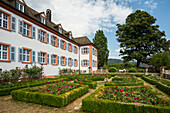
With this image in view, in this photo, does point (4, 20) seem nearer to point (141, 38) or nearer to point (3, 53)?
point (3, 53)

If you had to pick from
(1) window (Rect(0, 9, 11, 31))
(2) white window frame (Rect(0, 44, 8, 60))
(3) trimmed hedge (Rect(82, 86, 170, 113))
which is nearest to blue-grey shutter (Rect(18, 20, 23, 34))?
(1) window (Rect(0, 9, 11, 31))

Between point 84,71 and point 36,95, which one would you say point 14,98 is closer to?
point 36,95

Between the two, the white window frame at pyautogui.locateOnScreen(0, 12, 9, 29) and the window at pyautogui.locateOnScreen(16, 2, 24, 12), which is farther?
the window at pyautogui.locateOnScreen(16, 2, 24, 12)

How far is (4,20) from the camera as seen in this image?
991cm

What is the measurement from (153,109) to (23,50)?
1287cm

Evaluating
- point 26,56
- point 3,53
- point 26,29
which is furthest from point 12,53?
point 26,29

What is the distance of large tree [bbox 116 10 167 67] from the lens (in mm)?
27766

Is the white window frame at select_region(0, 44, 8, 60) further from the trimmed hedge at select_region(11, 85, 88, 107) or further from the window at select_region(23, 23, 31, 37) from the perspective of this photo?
the trimmed hedge at select_region(11, 85, 88, 107)

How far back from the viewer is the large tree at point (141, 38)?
27766 millimetres

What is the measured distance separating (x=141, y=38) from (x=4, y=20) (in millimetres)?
29978

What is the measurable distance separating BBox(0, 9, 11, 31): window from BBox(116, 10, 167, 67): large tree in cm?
2723

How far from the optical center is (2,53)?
955cm

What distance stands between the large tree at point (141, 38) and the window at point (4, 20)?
89.3 ft

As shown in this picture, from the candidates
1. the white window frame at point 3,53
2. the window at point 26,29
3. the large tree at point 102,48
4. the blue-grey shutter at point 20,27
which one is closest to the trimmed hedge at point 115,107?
the white window frame at point 3,53
